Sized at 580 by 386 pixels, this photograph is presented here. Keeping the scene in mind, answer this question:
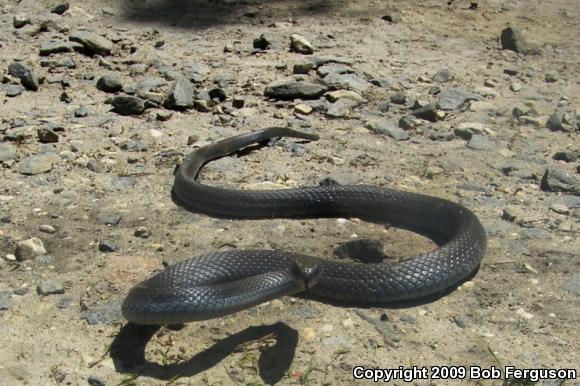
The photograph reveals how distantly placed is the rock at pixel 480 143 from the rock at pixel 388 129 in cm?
52

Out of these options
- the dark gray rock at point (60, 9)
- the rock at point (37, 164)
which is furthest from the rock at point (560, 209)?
the dark gray rock at point (60, 9)

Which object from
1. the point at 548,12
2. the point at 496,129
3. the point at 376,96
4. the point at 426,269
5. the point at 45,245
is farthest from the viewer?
the point at 548,12

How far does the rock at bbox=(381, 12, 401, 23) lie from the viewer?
31.5ft

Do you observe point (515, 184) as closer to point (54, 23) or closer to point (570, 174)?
point (570, 174)

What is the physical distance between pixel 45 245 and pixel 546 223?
10.6ft

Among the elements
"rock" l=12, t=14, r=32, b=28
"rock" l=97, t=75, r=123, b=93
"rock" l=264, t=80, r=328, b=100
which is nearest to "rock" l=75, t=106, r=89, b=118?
"rock" l=97, t=75, r=123, b=93

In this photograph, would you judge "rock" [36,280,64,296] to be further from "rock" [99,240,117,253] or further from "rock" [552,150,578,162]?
"rock" [552,150,578,162]

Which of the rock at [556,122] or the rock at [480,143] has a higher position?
the rock at [556,122]

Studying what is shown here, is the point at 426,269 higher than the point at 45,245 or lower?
higher

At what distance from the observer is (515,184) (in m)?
6.41

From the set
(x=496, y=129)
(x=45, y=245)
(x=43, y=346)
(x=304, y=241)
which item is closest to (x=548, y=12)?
(x=496, y=129)

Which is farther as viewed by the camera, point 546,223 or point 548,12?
point 548,12

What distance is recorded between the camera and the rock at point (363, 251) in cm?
530

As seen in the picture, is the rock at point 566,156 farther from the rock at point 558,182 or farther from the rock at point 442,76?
the rock at point 442,76
